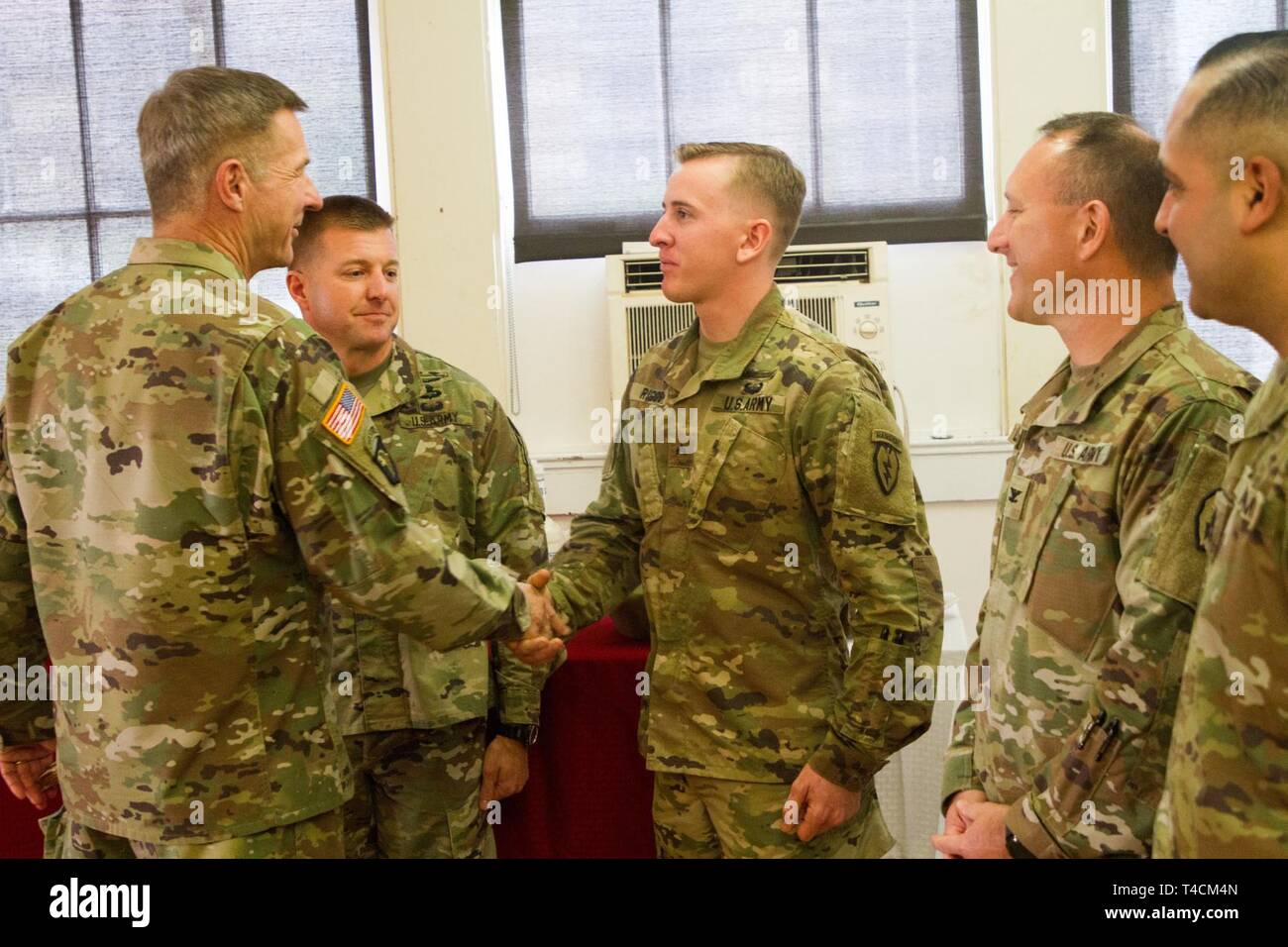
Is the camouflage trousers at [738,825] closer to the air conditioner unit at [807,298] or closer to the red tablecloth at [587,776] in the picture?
the red tablecloth at [587,776]

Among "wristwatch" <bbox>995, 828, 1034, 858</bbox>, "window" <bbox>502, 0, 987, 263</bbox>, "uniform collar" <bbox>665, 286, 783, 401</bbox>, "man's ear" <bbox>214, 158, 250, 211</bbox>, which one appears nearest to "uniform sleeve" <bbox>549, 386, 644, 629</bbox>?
"uniform collar" <bbox>665, 286, 783, 401</bbox>

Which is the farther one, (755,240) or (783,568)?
(755,240)

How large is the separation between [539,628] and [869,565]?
59 cm

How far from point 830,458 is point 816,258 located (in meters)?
1.98

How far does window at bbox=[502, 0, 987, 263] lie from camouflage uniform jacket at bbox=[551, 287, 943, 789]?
1.90m

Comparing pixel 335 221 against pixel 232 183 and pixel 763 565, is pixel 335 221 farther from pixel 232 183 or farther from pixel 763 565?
pixel 763 565

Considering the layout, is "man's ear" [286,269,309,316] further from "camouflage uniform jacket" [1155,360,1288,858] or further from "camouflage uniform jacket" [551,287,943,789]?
"camouflage uniform jacket" [1155,360,1288,858]

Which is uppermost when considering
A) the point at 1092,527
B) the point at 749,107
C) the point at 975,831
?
the point at 749,107

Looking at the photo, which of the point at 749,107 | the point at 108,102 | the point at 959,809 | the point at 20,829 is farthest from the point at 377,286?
the point at 108,102

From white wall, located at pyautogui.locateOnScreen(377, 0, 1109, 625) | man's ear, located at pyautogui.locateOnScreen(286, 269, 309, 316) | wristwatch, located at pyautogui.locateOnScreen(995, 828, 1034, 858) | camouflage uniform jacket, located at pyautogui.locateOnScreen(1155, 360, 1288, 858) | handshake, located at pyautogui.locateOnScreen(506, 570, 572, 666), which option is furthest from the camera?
white wall, located at pyautogui.locateOnScreen(377, 0, 1109, 625)

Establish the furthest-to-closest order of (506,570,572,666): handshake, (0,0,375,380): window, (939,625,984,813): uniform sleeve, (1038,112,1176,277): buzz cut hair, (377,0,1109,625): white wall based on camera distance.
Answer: (0,0,375,380): window → (377,0,1109,625): white wall → (506,570,572,666): handshake → (939,625,984,813): uniform sleeve → (1038,112,1176,277): buzz cut hair

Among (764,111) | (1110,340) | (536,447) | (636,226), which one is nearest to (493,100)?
(636,226)

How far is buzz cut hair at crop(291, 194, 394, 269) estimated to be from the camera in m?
2.18

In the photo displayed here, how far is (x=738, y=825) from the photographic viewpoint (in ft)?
5.87
